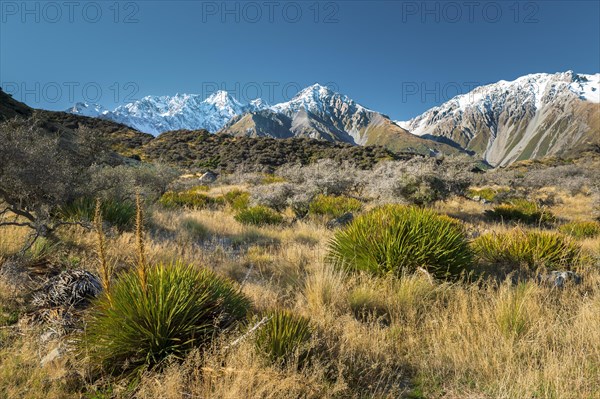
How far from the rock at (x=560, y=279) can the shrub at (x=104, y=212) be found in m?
8.07

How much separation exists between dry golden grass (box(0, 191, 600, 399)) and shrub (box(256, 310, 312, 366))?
89 millimetres

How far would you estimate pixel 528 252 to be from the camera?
5.83m

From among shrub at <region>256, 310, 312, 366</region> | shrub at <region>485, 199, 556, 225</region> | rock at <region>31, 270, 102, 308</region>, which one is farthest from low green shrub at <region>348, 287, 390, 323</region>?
shrub at <region>485, 199, 556, 225</region>

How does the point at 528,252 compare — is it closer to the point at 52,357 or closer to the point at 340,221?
the point at 340,221

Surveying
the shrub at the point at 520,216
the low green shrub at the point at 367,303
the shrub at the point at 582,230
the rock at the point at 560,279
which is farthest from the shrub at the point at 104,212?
the shrub at the point at 520,216

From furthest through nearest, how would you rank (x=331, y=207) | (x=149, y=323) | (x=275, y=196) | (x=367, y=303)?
(x=275, y=196) < (x=331, y=207) < (x=367, y=303) < (x=149, y=323)

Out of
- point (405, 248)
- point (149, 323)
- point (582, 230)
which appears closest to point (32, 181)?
point (149, 323)

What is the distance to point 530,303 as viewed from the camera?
352 centimetres

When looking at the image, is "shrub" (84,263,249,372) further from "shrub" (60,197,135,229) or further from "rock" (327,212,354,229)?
"rock" (327,212,354,229)

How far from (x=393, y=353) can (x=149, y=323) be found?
2.27 metres

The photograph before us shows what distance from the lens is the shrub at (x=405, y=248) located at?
15.7ft

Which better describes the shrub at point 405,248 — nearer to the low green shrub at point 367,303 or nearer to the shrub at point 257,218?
the low green shrub at point 367,303

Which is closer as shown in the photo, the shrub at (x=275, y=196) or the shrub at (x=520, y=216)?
the shrub at (x=520, y=216)

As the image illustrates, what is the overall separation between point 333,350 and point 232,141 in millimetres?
66366
